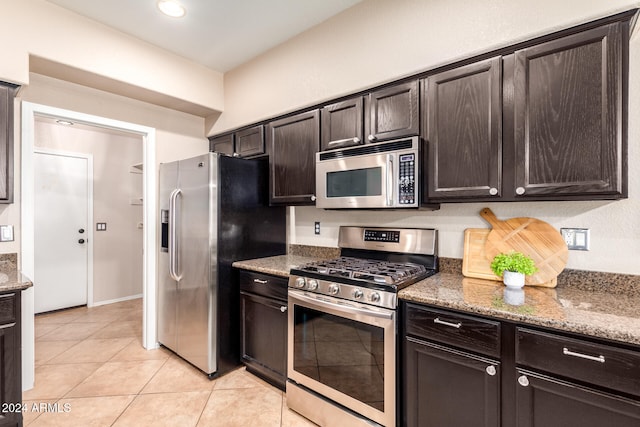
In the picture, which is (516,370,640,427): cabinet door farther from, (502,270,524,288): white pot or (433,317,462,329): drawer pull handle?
(502,270,524,288): white pot

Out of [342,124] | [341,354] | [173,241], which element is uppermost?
[342,124]

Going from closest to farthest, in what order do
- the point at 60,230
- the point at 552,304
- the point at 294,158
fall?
the point at 552,304
the point at 294,158
the point at 60,230

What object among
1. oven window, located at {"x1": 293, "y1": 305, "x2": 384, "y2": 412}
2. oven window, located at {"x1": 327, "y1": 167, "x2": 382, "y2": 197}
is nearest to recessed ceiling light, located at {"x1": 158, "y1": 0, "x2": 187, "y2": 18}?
oven window, located at {"x1": 327, "y1": 167, "x2": 382, "y2": 197}

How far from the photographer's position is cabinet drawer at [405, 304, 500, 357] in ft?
4.53

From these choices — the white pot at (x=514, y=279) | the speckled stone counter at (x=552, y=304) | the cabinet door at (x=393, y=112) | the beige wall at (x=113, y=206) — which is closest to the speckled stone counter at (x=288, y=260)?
the speckled stone counter at (x=552, y=304)

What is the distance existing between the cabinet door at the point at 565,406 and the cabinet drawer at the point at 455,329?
0.53 ft

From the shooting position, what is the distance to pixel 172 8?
2.27m

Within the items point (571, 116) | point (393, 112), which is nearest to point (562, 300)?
point (571, 116)

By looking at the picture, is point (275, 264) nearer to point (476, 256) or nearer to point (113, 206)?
point (476, 256)

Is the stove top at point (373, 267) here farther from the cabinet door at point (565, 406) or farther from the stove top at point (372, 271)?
the cabinet door at point (565, 406)

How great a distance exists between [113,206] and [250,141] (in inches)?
110

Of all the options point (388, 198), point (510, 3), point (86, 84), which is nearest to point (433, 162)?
point (388, 198)

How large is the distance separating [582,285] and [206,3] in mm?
2922

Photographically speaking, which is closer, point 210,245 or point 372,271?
point 372,271
